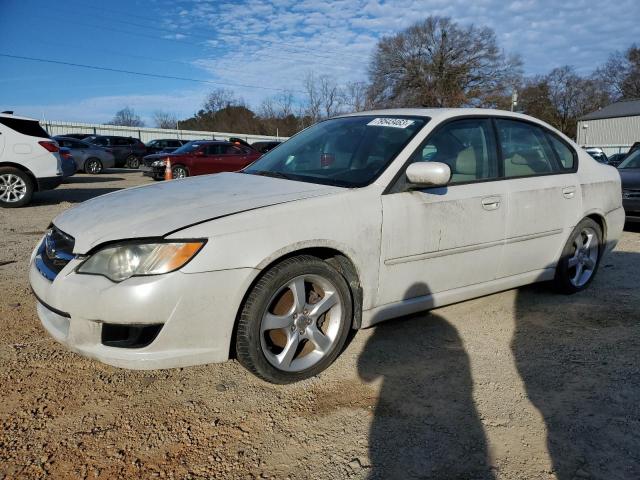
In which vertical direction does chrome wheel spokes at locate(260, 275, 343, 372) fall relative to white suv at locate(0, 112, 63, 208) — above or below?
below

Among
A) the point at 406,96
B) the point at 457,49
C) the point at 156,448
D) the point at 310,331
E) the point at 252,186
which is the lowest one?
the point at 156,448

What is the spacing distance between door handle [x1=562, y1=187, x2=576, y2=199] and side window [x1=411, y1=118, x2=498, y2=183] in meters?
0.79

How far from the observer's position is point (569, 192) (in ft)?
13.4

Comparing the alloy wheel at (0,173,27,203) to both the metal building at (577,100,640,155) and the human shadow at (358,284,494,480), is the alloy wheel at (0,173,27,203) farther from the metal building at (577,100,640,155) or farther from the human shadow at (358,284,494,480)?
the metal building at (577,100,640,155)

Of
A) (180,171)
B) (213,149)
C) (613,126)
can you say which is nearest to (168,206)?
(180,171)

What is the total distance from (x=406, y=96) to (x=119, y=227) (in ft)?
169

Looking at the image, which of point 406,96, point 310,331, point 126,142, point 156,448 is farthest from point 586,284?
point 406,96

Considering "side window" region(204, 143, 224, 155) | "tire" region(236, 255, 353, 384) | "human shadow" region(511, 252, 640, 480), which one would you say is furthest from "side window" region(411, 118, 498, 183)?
"side window" region(204, 143, 224, 155)

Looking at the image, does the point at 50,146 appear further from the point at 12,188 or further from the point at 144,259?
the point at 144,259

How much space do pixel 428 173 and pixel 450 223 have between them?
48 cm

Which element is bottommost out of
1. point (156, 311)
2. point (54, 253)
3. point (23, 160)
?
point (156, 311)

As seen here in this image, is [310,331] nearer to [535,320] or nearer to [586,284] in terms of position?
[535,320]

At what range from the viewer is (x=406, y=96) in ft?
167

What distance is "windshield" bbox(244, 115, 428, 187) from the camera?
3207 mm
